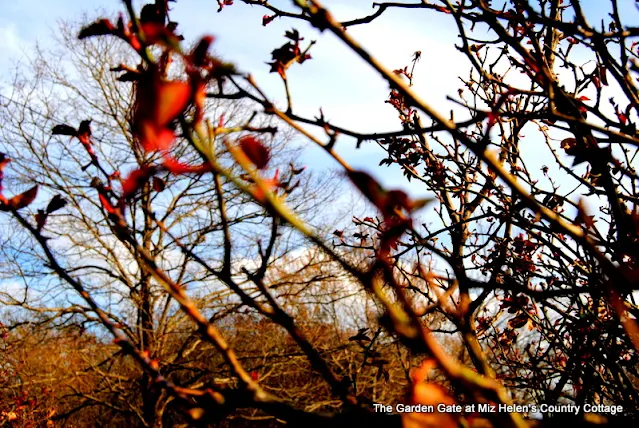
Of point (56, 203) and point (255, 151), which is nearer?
point (255, 151)

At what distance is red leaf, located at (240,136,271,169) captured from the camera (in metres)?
0.56

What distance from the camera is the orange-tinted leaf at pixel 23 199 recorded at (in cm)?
66

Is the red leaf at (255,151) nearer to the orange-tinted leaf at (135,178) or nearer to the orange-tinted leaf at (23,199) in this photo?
the orange-tinted leaf at (135,178)

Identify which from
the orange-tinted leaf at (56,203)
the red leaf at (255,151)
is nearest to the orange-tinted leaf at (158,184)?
the orange-tinted leaf at (56,203)

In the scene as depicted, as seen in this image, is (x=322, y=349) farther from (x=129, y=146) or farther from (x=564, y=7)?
(x=564, y=7)

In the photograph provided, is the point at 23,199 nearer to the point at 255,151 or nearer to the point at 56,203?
the point at 56,203

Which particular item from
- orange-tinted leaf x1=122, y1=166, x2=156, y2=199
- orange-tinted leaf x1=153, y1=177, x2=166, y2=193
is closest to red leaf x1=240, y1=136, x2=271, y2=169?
orange-tinted leaf x1=122, y1=166, x2=156, y2=199

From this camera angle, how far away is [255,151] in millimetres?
569

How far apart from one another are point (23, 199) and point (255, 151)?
0.34 m

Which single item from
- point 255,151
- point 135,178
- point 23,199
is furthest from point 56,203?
point 255,151

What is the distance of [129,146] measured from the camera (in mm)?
8406

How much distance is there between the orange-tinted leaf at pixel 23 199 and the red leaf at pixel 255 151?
0.32 metres

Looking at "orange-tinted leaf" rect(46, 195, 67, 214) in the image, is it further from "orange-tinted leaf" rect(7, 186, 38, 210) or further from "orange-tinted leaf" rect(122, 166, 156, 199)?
"orange-tinted leaf" rect(122, 166, 156, 199)

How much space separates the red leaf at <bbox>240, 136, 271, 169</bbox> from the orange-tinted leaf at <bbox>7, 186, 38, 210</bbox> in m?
0.32
